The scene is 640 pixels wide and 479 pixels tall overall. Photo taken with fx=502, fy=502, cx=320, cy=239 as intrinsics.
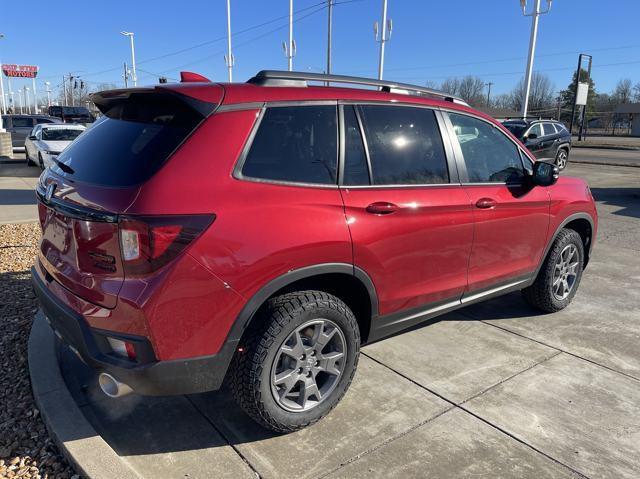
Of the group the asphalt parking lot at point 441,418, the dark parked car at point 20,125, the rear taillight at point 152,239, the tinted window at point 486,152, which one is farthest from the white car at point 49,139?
the rear taillight at point 152,239

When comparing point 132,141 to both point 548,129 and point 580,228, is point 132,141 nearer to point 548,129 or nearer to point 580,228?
point 580,228

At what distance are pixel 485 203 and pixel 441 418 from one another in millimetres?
1490

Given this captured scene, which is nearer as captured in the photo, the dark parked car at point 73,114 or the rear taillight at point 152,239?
the rear taillight at point 152,239

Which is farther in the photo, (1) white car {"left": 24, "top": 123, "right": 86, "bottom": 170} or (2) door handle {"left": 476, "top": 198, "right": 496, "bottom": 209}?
(1) white car {"left": 24, "top": 123, "right": 86, "bottom": 170}

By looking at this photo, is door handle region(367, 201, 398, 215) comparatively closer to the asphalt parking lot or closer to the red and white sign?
the asphalt parking lot

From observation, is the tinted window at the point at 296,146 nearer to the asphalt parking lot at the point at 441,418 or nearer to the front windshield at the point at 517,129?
the asphalt parking lot at the point at 441,418

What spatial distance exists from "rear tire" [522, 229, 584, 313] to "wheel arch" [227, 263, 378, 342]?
6.80ft

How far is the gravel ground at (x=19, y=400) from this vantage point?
2529 millimetres

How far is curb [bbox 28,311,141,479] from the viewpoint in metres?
2.40

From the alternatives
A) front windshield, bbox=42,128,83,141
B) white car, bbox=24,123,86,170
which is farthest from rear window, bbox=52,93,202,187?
front windshield, bbox=42,128,83,141

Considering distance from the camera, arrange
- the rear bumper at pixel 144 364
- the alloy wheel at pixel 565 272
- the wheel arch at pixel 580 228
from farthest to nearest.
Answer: the alloy wheel at pixel 565 272 < the wheel arch at pixel 580 228 < the rear bumper at pixel 144 364

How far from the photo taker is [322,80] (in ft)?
9.66

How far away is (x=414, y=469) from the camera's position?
8.29 feet

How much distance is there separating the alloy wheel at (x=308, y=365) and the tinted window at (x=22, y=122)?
25.0 metres
